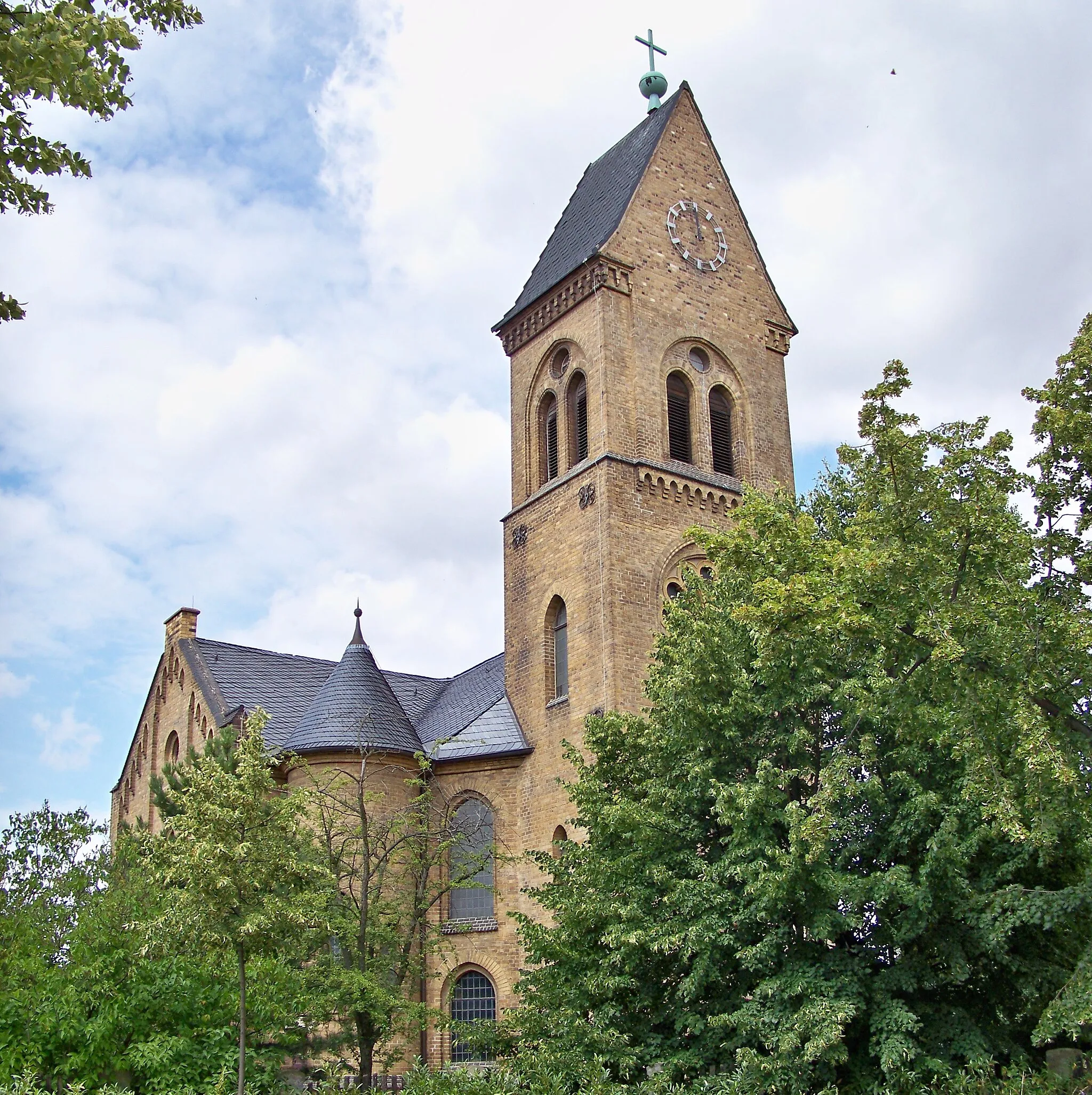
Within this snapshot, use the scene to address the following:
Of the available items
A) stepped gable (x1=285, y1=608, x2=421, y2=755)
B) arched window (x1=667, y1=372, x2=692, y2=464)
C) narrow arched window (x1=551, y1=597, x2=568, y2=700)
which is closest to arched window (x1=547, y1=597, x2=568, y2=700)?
narrow arched window (x1=551, y1=597, x2=568, y2=700)

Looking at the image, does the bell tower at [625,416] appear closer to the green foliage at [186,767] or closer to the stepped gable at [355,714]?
the stepped gable at [355,714]

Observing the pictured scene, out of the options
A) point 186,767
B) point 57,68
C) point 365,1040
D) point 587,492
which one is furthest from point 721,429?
point 57,68

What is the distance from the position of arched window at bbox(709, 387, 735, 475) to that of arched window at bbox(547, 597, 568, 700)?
5.52 meters

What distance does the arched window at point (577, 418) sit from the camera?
30.5 meters

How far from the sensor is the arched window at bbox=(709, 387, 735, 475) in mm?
31141

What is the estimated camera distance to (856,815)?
53.2 feet

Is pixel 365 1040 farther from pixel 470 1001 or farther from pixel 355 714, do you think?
pixel 355 714

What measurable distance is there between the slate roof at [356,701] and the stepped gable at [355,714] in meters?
0.03

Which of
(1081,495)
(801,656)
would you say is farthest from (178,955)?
(1081,495)

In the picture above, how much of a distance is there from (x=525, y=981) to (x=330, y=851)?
179 inches

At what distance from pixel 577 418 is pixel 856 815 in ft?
54.3

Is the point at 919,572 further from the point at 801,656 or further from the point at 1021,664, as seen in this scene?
the point at 801,656

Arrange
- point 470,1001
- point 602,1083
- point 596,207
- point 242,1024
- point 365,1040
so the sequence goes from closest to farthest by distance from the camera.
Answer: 1. point 242,1024
2. point 602,1083
3. point 365,1040
4. point 470,1001
5. point 596,207

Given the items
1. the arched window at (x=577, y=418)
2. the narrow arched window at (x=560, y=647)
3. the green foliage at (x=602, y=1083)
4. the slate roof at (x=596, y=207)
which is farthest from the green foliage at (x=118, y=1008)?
the slate roof at (x=596, y=207)
